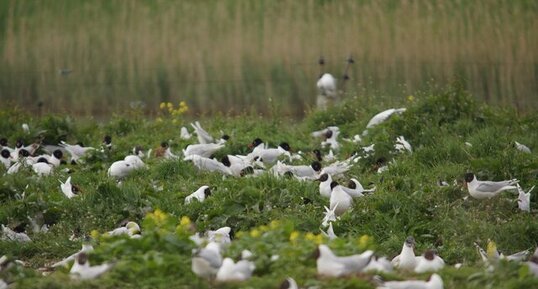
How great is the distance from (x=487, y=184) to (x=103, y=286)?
4512mm

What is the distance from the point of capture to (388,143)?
12008 millimetres

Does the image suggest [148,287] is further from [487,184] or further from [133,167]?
[133,167]

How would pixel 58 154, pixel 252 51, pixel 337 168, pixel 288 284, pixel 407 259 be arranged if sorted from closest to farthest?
pixel 288 284 < pixel 407 259 < pixel 337 168 < pixel 58 154 < pixel 252 51

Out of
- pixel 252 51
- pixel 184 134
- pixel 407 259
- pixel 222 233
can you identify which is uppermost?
pixel 407 259

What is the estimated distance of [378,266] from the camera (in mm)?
6805

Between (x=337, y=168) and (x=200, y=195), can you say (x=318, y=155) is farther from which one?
(x=200, y=195)

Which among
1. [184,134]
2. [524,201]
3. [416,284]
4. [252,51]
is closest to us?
[416,284]

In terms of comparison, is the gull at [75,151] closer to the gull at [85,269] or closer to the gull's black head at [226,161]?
the gull's black head at [226,161]

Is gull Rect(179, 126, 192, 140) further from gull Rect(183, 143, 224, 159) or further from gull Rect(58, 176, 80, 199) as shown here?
gull Rect(58, 176, 80, 199)

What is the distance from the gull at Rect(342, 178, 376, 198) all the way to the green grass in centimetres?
15

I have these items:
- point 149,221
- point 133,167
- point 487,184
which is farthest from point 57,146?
point 149,221

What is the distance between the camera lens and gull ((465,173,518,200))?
975cm

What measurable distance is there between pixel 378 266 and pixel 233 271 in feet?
3.26

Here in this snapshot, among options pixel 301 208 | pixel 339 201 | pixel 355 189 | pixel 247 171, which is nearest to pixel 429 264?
pixel 339 201
